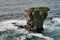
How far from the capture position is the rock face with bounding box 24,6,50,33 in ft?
112

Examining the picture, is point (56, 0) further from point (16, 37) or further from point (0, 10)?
point (16, 37)

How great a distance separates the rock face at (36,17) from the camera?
34.1 m

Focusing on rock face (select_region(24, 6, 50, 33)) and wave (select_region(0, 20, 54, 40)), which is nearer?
wave (select_region(0, 20, 54, 40))

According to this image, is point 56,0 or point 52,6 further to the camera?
point 56,0

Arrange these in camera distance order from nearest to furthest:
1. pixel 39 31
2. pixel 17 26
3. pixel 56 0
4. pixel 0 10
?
pixel 39 31
pixel 17 26
pixel 0 10
pixel 56 0

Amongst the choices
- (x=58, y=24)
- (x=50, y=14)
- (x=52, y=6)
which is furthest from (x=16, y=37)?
(x=52, y=6)

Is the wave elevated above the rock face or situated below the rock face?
below

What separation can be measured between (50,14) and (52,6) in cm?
946

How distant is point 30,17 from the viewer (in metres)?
34.8

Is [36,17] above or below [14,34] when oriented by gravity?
above

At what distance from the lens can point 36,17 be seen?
34375 mm

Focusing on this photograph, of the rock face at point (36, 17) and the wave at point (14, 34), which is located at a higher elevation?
the rock face at point (36, 17)

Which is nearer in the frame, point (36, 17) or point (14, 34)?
point (14, 34)

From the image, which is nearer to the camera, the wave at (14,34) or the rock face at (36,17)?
the wave at (14,34)
